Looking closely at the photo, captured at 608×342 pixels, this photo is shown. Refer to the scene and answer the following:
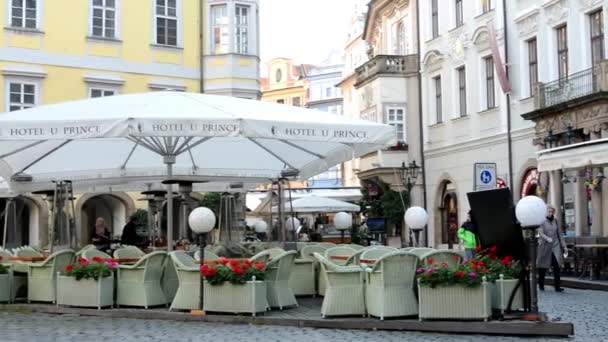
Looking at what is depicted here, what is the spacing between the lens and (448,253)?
12.0 metres

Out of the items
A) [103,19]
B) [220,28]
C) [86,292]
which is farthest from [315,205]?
[86,292]

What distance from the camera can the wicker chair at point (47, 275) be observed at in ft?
46.9

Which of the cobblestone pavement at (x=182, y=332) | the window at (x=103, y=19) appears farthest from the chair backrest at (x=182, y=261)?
the window at (x=103, y=19)

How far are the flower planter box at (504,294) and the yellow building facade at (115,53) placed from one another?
23.6 metres

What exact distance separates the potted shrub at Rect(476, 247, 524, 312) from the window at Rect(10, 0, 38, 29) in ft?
80.3

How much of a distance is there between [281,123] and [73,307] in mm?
4145

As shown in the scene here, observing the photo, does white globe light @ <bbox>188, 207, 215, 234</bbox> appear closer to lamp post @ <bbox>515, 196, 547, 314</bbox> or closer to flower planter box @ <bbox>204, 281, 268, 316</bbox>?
flower planter box @ <bbox>204, 281, 268, 316</bbox>

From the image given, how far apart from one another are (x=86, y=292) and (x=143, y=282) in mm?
910

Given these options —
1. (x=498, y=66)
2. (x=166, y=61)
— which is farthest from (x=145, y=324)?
(x=166, y=61)

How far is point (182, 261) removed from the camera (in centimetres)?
1341

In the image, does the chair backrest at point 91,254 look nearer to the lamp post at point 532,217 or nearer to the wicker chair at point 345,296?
the wicker chair at point 345,296

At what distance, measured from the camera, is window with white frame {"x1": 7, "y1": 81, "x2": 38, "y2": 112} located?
31.7 meters

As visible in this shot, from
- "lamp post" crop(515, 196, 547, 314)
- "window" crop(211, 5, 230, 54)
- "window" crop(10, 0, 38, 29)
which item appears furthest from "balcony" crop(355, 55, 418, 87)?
"lamp post" crop(515, 196, 547, 314)

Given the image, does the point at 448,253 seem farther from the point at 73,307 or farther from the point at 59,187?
the point at 59,187
